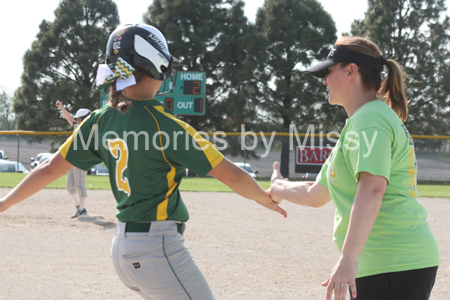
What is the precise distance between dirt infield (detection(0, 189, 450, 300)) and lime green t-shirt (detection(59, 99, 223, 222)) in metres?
2.34

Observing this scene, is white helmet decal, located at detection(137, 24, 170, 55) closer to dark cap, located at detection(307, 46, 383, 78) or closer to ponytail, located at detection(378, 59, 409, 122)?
dark cap, located at detection(307, 46, 383, 78)

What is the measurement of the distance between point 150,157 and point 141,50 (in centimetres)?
54

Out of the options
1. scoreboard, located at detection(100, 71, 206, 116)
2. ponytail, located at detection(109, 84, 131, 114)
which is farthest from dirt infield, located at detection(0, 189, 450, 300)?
scoreboard, located at detection(100, 71, 206, 116)

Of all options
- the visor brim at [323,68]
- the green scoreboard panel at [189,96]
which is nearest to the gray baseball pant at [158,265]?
the visor brim at [323,68]

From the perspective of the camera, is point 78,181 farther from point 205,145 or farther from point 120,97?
point 205,145

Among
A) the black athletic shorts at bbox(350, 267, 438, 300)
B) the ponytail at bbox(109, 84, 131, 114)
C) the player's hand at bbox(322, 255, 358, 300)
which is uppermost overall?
the ponytail at bbox(109, 84, 131, 114)

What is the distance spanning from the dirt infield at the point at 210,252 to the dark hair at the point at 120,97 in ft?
8.50

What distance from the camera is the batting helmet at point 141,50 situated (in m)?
2.24

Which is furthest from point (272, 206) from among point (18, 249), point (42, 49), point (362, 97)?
point (42, 49)

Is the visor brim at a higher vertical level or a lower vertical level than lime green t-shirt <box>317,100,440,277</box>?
higher

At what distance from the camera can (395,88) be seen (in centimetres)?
236

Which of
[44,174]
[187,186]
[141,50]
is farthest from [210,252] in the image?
[187,186]

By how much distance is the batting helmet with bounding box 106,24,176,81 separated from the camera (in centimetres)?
224

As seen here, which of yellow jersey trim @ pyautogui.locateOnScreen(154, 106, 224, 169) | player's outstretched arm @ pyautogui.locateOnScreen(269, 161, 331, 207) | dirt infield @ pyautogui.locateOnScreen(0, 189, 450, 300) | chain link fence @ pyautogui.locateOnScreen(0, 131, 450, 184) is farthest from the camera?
chain link fence @ pyautogui.locateOnScreen(0, 131, 450, 184)
